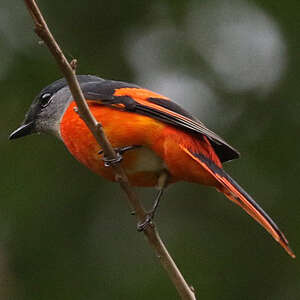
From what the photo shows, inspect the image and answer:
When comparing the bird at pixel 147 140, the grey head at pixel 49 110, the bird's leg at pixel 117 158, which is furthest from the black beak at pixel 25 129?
the bird's leg at pixel 117 158

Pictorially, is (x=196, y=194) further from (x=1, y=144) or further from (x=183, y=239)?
(x=1, y=144)

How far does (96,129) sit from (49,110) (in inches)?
56.5

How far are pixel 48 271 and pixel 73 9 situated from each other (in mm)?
2824

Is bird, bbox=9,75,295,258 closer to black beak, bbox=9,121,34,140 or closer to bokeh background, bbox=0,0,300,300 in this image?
black beak, bbox=9,121,34,140

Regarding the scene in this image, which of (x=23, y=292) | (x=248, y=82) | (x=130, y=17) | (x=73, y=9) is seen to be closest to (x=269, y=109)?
(x=248, y=82)

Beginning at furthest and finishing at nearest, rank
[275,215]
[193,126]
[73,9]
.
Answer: [73,9], [275,215], [193,126]

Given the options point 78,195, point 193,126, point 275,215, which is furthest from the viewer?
point 78,195

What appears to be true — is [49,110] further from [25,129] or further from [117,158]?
[117,158]

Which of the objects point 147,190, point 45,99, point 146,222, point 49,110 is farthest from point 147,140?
point 147,190

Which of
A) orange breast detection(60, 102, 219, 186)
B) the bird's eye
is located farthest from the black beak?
orange breast detection(60, 102, 219, 186)

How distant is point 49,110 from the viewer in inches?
198

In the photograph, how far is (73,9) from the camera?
8.14 meters

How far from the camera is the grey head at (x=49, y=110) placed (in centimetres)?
494

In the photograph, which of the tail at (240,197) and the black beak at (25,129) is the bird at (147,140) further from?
the black beak at (25,129)
